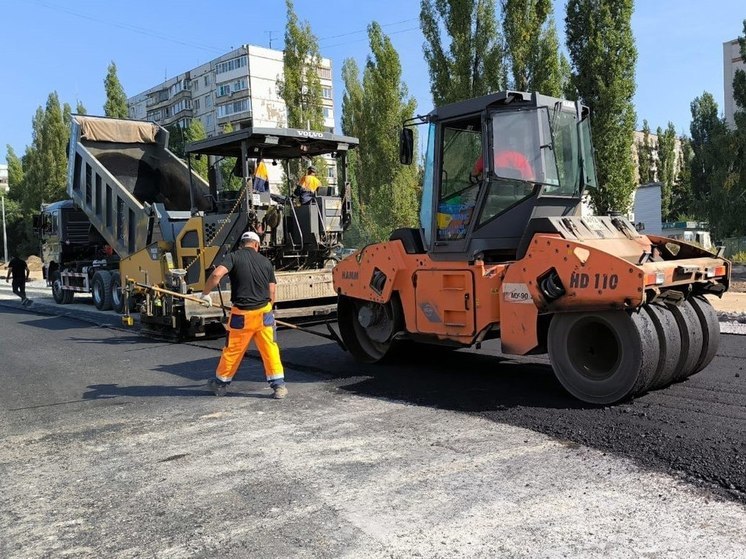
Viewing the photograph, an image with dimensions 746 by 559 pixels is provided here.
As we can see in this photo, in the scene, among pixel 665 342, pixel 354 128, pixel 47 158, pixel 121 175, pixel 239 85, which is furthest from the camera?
pixel 239 85

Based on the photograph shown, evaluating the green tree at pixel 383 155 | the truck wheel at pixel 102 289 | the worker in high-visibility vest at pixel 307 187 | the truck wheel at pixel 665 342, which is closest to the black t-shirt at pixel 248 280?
the truck wheel at pixel 665 342

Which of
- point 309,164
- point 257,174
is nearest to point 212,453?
point 257,174

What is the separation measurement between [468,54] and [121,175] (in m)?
9.99

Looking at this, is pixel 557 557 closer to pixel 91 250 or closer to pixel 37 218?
pixel 91 250

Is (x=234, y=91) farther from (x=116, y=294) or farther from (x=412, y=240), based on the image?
(x=412, y=240)

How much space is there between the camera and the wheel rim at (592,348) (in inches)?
206

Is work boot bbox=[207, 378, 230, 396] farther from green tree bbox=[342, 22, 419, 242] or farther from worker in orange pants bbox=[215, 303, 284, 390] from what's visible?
green tree bbox=[342, 22, 419, 242]

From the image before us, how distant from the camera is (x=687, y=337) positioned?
5.38 meters

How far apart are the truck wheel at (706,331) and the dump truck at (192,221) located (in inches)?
204

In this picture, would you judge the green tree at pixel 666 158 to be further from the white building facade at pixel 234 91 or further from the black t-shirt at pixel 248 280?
the black t-shirt at pixel 248 280

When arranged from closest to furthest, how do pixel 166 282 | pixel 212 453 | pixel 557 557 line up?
1. pixel 557 557
2. pixel 212 453
3. pixel 166 282

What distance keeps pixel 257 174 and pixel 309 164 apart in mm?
1303

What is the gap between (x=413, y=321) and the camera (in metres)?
6.58

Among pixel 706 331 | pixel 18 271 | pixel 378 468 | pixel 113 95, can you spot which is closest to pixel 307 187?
pixel 706 331
